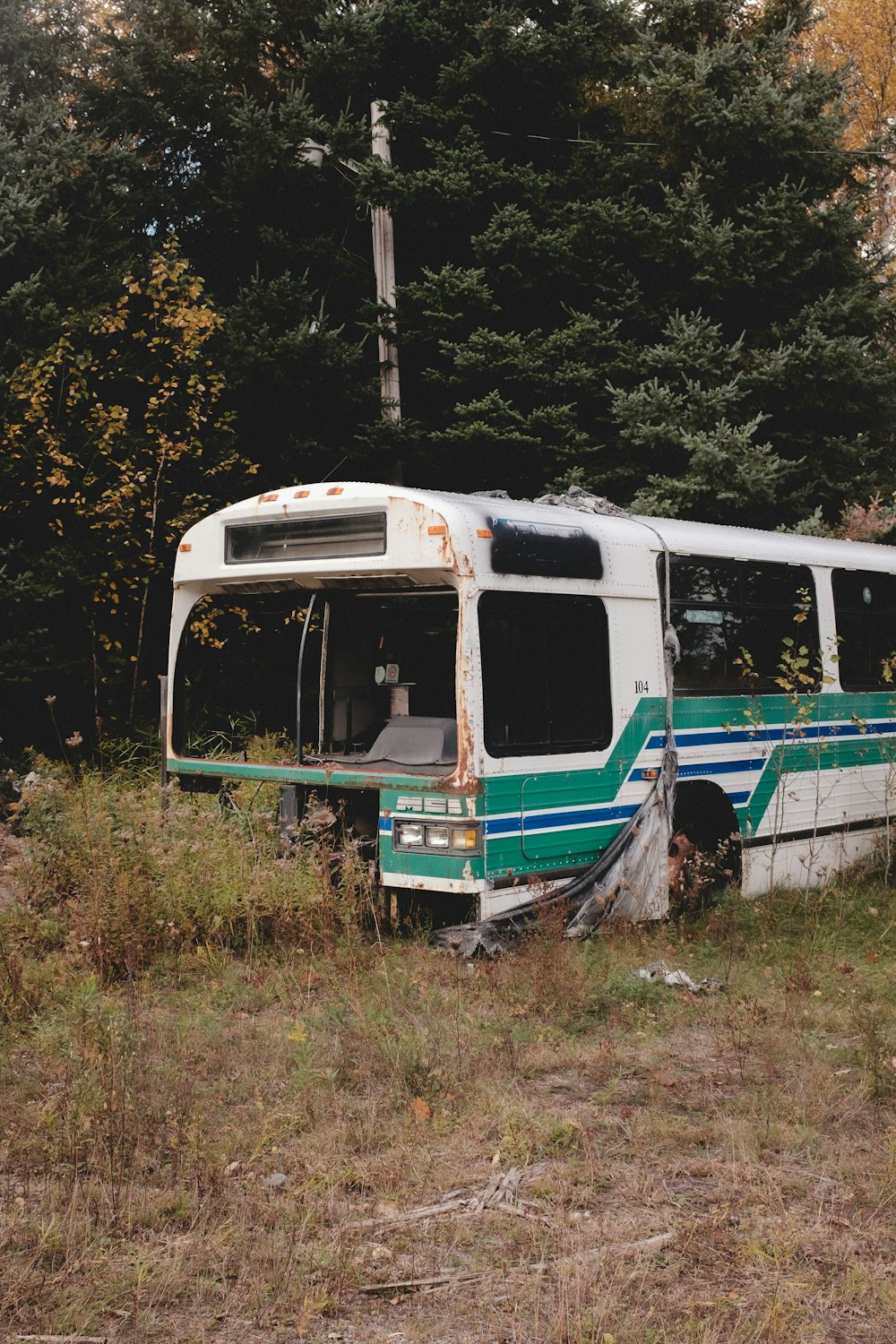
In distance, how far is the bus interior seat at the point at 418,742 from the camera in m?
7.94

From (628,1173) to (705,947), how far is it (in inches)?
131

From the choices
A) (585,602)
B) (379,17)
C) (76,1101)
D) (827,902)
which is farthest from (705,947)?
(379,17)

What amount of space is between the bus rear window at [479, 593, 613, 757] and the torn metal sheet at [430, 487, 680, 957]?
67cm

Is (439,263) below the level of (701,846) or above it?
above

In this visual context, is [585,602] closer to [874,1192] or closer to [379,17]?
[874,1192]

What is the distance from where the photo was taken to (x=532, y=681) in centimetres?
736

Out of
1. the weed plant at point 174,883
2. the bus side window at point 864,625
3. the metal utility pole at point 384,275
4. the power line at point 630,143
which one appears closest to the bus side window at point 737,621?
the bus side window at point 864,625

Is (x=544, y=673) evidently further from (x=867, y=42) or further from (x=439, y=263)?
(x=867, y=42)

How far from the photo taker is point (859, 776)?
1033 centimetres

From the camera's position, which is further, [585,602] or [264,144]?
[264,144]

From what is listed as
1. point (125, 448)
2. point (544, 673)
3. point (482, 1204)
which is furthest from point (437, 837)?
Answer: point (125, 448)

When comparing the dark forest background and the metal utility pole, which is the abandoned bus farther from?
the metal utility pole

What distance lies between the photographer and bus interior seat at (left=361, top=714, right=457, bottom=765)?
794 cm

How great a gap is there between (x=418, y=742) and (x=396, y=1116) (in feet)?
11.3
